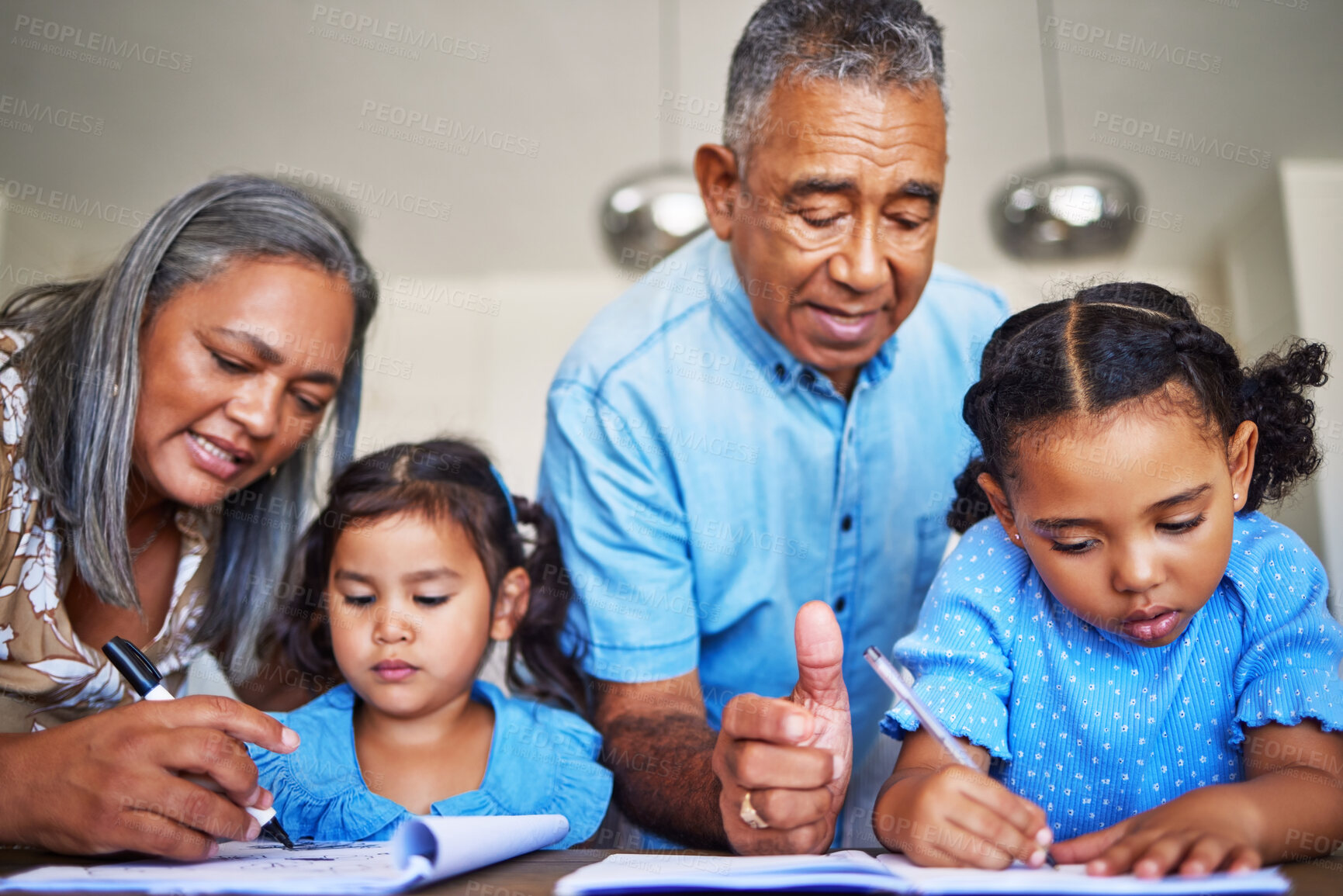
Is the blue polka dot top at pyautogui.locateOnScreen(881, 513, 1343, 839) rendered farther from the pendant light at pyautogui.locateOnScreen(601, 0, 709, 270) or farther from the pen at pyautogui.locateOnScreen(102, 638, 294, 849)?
the pendant light at pyautogui.locateOnScreen(601, 0, 709, 270)

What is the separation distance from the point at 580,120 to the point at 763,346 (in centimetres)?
304

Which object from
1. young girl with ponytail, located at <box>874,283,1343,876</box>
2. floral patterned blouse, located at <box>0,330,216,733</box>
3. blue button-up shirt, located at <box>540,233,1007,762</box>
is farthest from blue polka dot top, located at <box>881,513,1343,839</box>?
floral patterned blouse, located at <box>0,330,216,733</box>

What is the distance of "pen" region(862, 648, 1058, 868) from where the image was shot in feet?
3.86

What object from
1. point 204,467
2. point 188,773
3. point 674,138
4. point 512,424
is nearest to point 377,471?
point 204,467

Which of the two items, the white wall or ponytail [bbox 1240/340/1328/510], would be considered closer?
ponytail [bbox 1240/340/1328/510]

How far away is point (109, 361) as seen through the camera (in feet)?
5.57

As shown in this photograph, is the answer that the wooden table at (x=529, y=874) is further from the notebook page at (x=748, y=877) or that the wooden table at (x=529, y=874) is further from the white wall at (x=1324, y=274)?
the white wall at (x=1324, y=274)

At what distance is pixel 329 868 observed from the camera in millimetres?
1104

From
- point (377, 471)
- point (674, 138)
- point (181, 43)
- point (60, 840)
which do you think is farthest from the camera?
point (674, 138)

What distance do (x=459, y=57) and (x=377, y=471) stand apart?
289cm

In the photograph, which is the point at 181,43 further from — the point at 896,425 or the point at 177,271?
the point at 896,425

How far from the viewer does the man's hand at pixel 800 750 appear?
1.25 m

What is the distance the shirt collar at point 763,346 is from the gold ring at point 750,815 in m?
0.93

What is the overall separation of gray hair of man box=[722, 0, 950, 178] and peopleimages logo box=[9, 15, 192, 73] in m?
3.05
